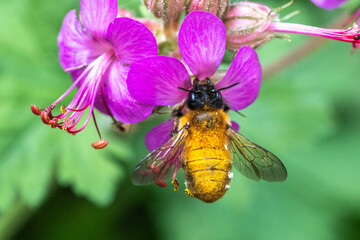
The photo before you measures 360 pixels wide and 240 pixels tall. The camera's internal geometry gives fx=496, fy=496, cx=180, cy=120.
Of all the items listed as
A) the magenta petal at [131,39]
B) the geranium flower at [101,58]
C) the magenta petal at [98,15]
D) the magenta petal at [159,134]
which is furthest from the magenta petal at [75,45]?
the magenta petal at [159,134]

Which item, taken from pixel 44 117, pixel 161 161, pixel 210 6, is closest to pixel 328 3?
pixel 210 6

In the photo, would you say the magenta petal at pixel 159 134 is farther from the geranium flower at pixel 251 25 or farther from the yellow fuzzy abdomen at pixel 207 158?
the geranium flower at pixel 251 25

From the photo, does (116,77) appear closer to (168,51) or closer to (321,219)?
(168,51)

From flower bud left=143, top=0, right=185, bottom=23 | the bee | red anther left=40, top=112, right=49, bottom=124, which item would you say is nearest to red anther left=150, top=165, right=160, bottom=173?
the bee

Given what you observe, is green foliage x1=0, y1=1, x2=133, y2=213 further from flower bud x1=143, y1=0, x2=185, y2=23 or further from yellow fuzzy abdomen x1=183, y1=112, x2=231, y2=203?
yellow fuzzy abdomen x1=183, y1=112, x2=231, y2=203

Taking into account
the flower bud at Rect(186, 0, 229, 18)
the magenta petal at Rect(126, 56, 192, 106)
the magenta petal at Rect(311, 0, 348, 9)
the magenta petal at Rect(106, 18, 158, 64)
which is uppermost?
the magenta petal at Rect(311, 0, 348, 9)

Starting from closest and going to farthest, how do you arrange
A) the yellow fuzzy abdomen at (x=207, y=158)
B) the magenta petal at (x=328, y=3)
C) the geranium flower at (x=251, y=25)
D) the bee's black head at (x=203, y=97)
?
the yellow fuzzy abdomen at (x=207, y=158) → the bee's black head at (x=203, y=97) → the geranium flower at (x=251, y=25) → the magenta petal at (x=328, y=3)

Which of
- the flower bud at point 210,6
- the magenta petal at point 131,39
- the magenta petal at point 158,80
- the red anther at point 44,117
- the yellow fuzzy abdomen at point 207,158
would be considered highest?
the flower bud at point 210,6
